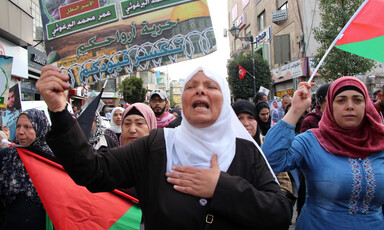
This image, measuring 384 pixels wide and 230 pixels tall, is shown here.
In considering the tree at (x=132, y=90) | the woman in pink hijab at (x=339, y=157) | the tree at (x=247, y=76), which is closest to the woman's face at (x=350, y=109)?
the woman in pink hijab at (x=339, y=157)

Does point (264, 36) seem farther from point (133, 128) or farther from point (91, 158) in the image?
point (91, 158)

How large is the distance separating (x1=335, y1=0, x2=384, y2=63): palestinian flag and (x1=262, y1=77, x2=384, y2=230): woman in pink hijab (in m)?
0.52

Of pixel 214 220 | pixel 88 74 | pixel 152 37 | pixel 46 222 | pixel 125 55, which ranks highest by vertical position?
pixel 152 37

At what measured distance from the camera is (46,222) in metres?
2.52

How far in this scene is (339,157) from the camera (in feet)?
6.50

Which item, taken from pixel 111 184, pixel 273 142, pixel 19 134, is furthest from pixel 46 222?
pixel 273 142

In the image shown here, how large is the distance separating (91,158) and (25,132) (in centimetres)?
163

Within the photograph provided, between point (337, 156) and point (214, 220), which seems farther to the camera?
point (337, 156)

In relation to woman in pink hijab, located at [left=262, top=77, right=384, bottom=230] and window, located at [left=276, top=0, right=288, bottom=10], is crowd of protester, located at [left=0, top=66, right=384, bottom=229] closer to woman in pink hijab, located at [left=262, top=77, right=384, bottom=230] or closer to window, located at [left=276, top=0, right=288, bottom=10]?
woman in pink hijab, located at [left=262, top=77, right=384, bottom=230]

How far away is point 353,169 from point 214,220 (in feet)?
3.82

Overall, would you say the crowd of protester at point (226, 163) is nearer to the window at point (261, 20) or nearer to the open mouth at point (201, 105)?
the open mouth at point (201, 105)

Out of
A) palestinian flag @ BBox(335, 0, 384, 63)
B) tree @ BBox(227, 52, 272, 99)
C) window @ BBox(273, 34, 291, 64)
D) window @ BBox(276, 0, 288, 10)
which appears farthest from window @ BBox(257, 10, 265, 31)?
palestinian flag @ BBox(335, 0, 384, 63)

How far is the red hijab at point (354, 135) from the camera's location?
1977mm

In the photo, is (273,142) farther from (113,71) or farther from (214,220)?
(113,71)
